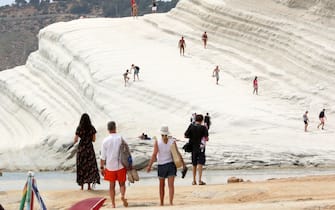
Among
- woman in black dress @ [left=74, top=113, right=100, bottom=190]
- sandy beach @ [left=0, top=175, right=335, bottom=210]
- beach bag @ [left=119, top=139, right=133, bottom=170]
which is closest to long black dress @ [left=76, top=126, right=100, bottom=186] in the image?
woman in black dress @ [left=74, top=113, right=100, bottom=190]

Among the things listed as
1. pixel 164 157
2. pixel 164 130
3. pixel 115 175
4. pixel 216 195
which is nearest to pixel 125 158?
pixel 115 175

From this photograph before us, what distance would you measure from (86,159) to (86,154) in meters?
0.09

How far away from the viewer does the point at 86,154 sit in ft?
54.0

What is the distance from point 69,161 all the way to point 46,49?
2468 cm

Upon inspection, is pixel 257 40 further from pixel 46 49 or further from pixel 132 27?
pixel 46 49

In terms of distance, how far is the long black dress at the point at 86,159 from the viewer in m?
16.3

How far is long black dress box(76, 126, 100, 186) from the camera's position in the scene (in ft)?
53.6

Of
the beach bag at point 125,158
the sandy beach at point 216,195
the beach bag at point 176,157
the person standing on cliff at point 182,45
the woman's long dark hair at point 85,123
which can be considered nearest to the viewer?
the beach bag at point 176,157

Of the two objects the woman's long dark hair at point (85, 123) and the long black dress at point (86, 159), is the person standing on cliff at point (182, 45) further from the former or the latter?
the woman's long dark hair at point (85, 123)

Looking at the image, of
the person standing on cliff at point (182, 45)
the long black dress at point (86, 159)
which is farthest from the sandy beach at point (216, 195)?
the person standing on cliff at point (182, 45)

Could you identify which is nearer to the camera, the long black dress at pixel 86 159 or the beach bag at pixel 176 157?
the beach bag at pixel 176 157

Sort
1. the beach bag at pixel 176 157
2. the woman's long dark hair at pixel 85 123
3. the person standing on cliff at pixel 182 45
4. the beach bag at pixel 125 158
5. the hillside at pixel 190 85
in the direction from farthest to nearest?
the person standing on cliff at pixel 182 45 → the hillside at pixel 190 85 → the woman's long dark hair at pixel 85 123 → the beach bag at pixel 125 158 → the beach bag at pixel 176 157

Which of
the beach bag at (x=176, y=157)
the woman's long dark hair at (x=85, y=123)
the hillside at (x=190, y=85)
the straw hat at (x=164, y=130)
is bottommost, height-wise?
the beach bag at (x=176, y=157)

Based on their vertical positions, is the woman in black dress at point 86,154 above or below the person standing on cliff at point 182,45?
below
